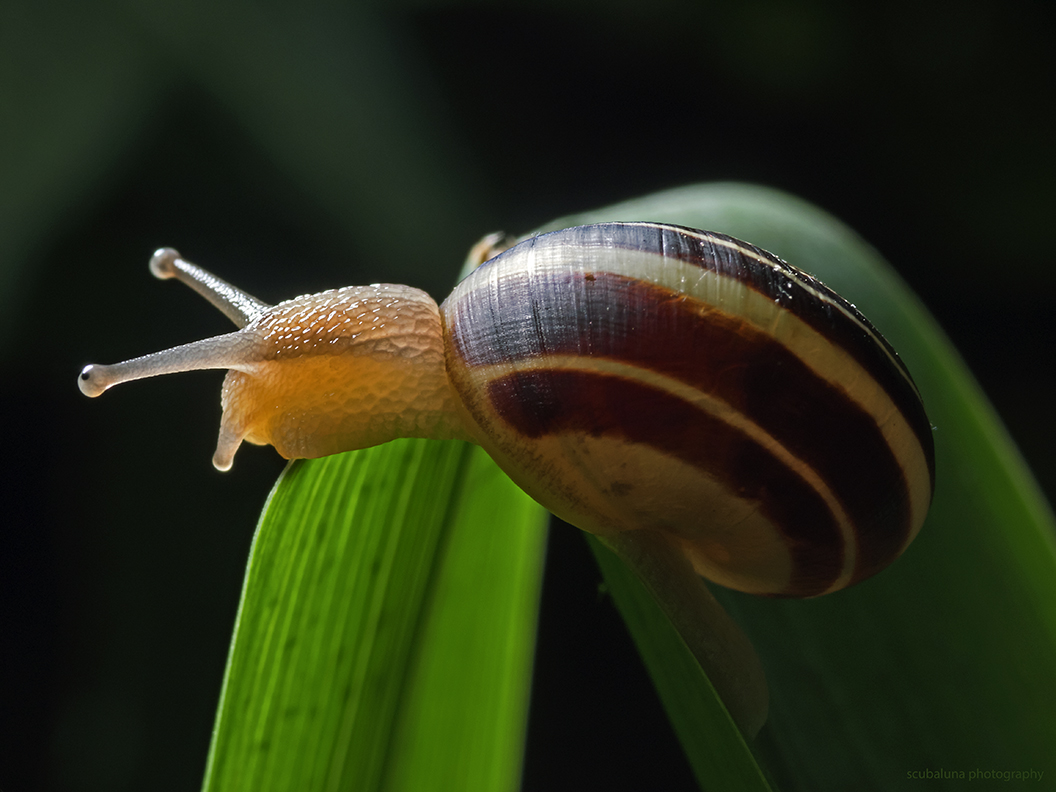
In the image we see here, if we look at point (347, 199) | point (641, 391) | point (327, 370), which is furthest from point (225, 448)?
point (347, 199)

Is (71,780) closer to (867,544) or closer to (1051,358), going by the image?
(867,544)

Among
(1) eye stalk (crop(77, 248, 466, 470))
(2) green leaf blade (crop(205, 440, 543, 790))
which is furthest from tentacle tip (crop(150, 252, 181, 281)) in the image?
(2) green leaf blade (crop(205, 440, 543, 790))

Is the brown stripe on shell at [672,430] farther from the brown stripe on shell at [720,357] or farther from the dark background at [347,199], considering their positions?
the dark background at [347,199]

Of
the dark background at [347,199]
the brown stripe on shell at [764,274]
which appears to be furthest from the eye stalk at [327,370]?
the dark background at [347,199]

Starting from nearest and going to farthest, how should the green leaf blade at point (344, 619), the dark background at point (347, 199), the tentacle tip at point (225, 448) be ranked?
the green leaf blade at point (344, 619), the tentacle tip at point (225, 448), the dark background at point (347, 199)

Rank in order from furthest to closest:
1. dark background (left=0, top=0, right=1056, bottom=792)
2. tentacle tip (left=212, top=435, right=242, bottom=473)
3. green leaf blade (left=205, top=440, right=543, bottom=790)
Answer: dark background (left=0, top=0, right=1056, bottom=792) < tentacle tip (left=212, top=435, right=242, bottom=473) < green leaf blade (left=205, top=440, right=543, bottom=790)

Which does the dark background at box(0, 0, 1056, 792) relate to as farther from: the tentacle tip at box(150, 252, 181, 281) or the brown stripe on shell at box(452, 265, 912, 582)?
the brown stripe on shell at box(452, 265, 912, 582)

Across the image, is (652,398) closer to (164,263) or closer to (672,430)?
(672,430)
